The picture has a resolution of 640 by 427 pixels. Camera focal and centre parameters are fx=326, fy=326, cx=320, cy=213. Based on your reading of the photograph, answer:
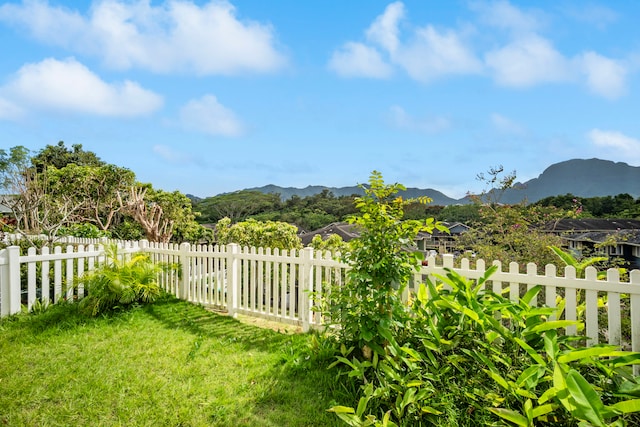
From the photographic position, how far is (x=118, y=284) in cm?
521

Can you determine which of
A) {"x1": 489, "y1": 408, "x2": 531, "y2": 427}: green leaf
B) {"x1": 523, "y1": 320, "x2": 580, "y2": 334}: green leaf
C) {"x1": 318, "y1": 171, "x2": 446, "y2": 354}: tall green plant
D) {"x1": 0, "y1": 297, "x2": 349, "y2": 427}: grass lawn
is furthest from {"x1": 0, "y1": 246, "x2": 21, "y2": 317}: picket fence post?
{"x1": 523, "y1": 320, "x2": 580, "y2": 334}: green leaf

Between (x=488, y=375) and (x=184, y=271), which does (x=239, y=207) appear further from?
(x=488, y=375)

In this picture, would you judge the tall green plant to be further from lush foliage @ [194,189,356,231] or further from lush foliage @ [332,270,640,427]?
lush foliage @ [194,189,356,231]

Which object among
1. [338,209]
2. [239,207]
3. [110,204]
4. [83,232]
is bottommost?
[83,232]

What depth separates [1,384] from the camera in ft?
9.91

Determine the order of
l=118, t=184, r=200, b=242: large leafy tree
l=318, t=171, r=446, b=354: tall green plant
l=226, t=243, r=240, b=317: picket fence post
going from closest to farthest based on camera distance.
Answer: l=318, t=171, r=446, b=354: tall green plant, l=226, t=243, r=240, b=317: picket fence post, l=118, t=184, r=200, b=242: large leafy tree

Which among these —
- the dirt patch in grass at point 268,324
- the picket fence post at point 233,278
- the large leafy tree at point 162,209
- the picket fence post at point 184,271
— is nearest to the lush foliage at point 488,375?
the dirt patch in grass at point 268,324

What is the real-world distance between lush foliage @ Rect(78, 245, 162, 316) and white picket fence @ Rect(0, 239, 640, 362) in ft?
1.14

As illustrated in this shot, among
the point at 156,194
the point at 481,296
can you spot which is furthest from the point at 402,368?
the point at 156,194

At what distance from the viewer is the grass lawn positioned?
2.60 meters

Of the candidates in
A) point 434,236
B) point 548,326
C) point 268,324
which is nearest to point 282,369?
point 268,324

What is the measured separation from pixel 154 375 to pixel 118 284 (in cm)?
258

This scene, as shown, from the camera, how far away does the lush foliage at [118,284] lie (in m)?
5.10

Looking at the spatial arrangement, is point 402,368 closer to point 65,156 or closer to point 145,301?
point 145,301
